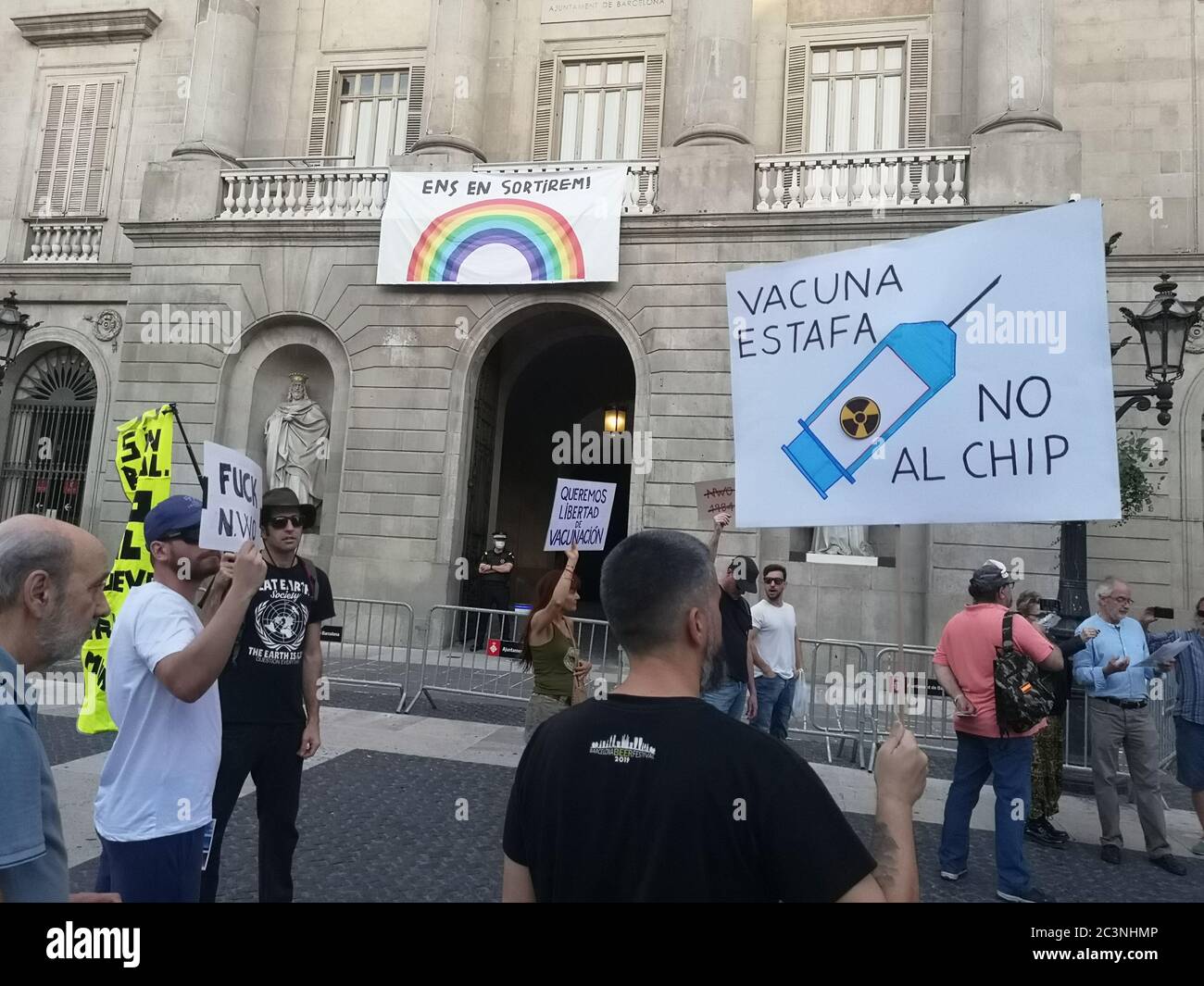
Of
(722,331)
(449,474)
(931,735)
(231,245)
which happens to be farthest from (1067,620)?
(231,245)

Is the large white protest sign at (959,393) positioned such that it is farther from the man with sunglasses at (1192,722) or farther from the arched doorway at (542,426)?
the arched doorway at (542,426)

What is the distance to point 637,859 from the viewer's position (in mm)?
1789

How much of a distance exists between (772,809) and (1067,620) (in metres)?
7.97

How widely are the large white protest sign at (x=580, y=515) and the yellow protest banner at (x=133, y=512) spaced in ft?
11.6

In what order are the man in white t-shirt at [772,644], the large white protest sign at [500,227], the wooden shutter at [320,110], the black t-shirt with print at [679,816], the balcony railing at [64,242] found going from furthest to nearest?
the balcony railing at [64,242] < the wooden shutter at [320,110] < the large white protest sign at [500,227] < the man in white t-shirt at [772,644] < the black t-shirt with print at [679,816]

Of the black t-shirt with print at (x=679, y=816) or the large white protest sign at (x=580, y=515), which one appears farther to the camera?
the large white protest sign at (x=580, y=515)

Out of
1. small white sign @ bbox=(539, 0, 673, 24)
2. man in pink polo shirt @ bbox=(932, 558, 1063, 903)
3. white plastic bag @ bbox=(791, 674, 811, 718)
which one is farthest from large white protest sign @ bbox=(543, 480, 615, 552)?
small white sign @ bbox=(539, 0, 673, 24)

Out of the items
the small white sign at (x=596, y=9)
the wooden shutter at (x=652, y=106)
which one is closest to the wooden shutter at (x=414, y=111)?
the small white sign at (x=596, y=9)

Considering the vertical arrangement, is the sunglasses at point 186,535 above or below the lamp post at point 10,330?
below

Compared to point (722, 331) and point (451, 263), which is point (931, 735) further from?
point (451, 263)

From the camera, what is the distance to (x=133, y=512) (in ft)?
26.0

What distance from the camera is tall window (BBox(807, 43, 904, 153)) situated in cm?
1686

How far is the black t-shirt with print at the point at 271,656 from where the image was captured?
13.3ft

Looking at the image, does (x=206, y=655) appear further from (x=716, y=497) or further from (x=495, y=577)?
(x=495, y=577)
